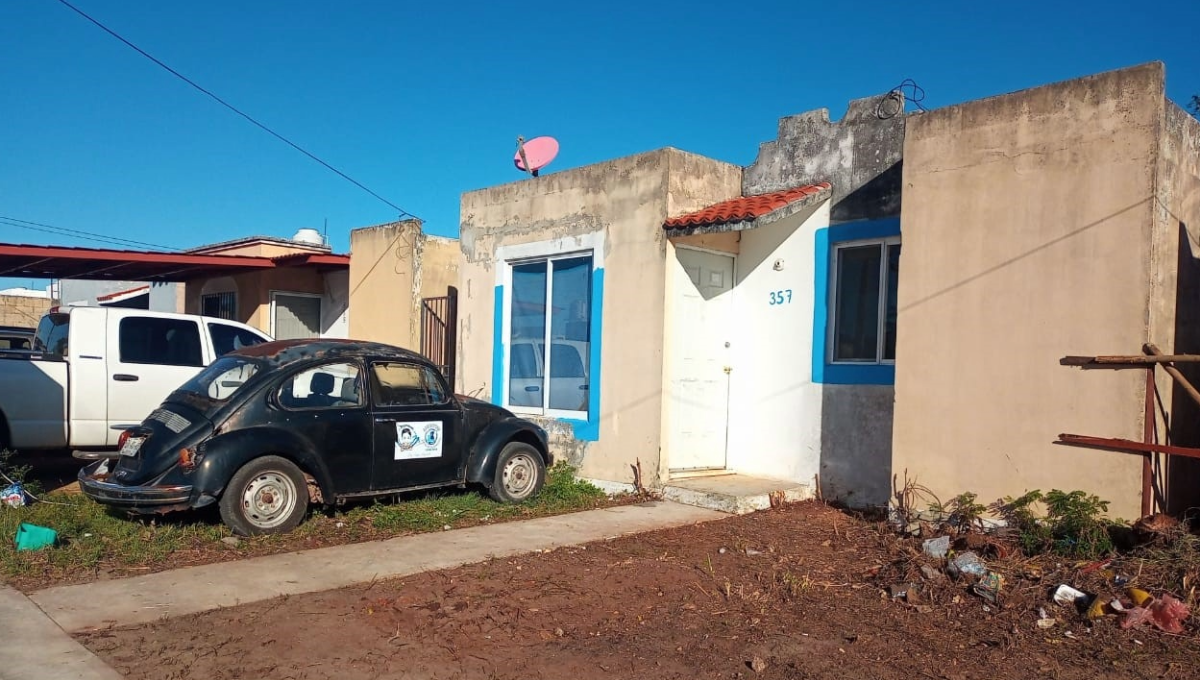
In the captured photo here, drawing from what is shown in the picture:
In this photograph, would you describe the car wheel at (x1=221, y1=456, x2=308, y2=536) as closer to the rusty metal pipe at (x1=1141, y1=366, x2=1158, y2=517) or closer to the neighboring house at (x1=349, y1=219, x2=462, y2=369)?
the neighboring house at (x1=349, y1=219, x2=462, y2=369)

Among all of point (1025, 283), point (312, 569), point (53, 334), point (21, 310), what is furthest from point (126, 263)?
Answer: point (21, 310)

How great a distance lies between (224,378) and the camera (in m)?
7.41

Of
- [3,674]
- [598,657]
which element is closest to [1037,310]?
[598,657]

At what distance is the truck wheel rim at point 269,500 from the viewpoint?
681 cm

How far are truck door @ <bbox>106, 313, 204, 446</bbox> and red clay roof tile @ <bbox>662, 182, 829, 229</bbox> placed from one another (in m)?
5.71

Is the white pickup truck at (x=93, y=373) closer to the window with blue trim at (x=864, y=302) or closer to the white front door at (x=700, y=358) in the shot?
the white front door at (x=700, y=358)

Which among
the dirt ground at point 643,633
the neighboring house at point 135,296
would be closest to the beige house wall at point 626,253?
the dirt ground at point 643,633

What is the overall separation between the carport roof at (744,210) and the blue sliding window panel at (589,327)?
4.02 feet

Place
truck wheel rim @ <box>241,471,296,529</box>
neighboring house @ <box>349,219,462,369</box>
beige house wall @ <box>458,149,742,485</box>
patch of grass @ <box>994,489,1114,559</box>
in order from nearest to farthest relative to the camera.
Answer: patch of grass @ <box>994,489,1114,559</box>, truck wheel rim @ <box>241,471,296,529</box>, beige house wall @ <box>458,149,742,485</box>, neighboring house @ <box>349,219,462,369</box>

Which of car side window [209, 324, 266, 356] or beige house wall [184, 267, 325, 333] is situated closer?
car side window [209, 324, 266, 356]

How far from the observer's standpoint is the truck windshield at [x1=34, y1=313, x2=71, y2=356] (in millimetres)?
9391

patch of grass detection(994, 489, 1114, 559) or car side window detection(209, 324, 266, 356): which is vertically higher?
car side window detection(209, 324, 266, 356)

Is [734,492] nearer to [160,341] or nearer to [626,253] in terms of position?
[626,253]

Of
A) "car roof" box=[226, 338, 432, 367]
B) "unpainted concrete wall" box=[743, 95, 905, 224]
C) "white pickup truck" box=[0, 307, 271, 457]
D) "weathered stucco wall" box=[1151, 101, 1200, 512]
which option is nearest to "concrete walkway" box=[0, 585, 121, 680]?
"car roof" box=[226, 338, 432, 367]
